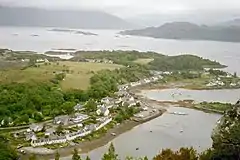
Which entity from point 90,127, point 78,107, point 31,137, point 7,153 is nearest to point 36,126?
point 31,137

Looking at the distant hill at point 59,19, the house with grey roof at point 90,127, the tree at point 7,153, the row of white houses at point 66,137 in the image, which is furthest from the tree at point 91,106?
the distant hill at point 59,19

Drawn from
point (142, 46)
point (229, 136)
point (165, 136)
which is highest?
point (229, 136)

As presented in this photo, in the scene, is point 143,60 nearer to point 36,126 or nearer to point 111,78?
point 111,78

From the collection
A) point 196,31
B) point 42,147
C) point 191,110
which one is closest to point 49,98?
point 42,147

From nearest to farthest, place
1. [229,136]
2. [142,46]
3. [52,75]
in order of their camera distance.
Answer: [229,136] → [52,75] → [142,46]

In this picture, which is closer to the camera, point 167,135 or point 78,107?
point 167,135

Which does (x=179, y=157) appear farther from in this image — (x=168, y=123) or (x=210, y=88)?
(x=210, y=88)

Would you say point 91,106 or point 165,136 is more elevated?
point 91,106
